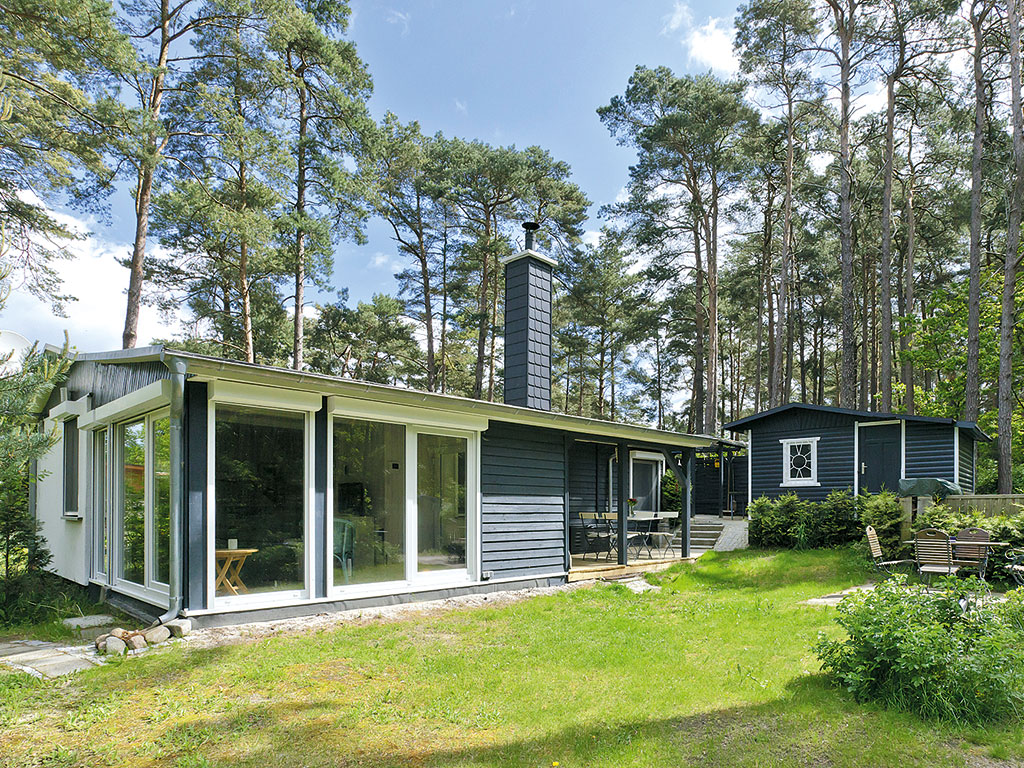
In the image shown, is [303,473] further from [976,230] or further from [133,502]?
[976,230]

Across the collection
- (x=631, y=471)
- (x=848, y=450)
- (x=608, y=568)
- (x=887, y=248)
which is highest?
(x=887, y=248)

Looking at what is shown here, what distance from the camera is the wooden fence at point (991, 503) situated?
9188 millimetres

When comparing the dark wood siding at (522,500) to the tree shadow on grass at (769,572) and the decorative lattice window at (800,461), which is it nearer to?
the tree shadow on grass at (769,572)

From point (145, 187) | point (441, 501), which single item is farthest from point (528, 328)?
point (145, 187)

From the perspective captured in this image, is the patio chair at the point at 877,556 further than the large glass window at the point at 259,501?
Yes

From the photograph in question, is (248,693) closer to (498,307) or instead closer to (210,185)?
(210,185)

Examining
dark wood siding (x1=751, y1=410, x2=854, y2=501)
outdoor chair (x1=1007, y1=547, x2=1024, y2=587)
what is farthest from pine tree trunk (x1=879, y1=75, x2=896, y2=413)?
outdoor chair (x1=1007, y1=547, x2=1024, y2=587)

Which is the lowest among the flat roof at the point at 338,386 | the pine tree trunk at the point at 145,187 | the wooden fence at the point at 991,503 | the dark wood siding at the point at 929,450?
the wooden fence at the point at 991,503

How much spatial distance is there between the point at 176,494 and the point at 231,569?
2.74 feet

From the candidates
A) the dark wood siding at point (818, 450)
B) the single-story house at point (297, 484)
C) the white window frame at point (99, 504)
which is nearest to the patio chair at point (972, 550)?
the single-story house at point (297, 484)

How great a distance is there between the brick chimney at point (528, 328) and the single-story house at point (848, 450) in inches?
315

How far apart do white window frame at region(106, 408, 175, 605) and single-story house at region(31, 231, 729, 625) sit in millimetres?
22

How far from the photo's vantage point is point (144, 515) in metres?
6.03

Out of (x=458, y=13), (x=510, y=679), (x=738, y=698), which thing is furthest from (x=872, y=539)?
(x=458, y=13)
